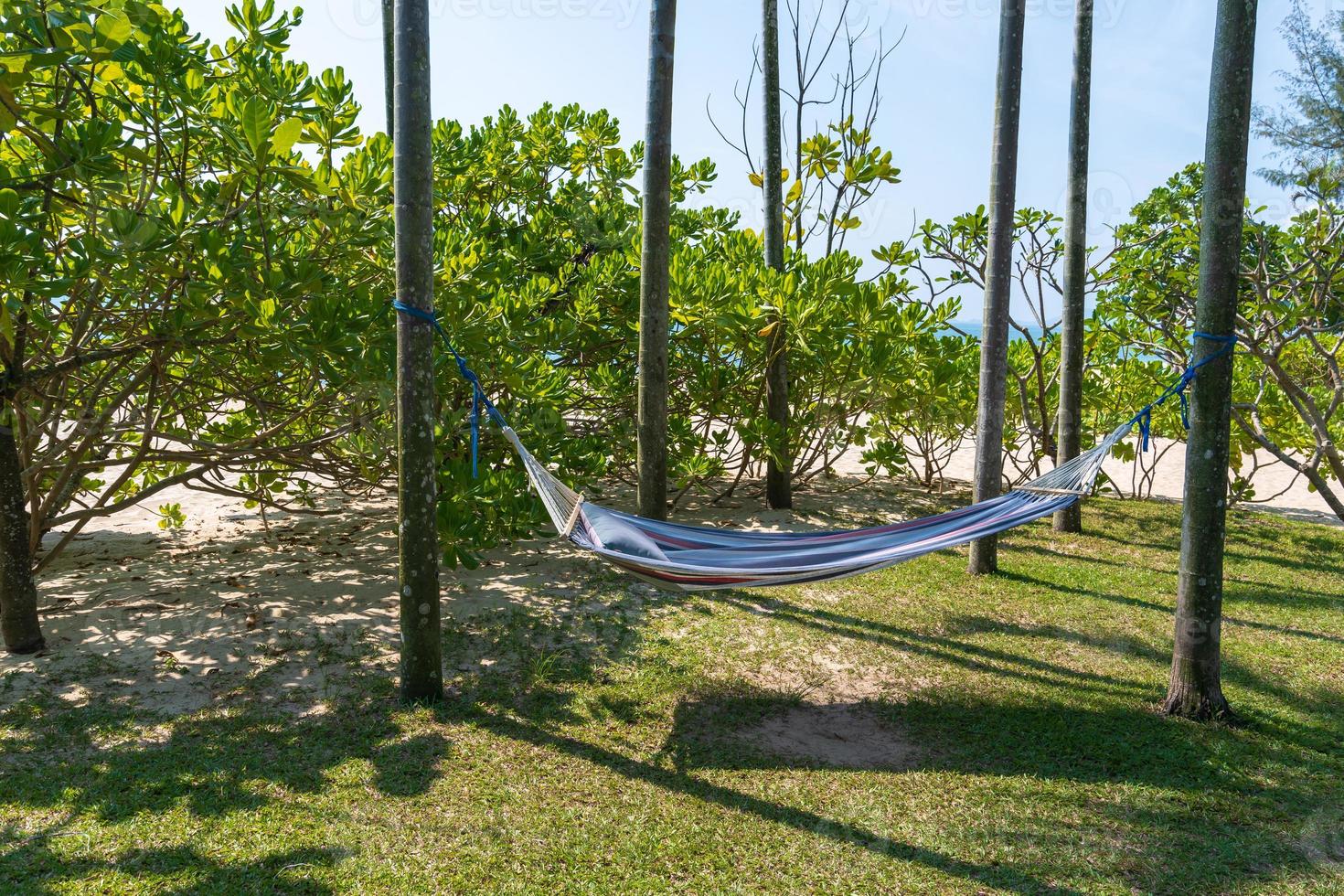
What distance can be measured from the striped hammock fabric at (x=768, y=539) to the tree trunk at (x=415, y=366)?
1.20ft

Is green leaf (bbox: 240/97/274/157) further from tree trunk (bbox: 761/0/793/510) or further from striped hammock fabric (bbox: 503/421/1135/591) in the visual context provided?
tree trunk (bbox: 761/0/793/510)

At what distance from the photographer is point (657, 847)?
2.18 metres

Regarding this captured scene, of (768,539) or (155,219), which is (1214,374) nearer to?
(768,539)

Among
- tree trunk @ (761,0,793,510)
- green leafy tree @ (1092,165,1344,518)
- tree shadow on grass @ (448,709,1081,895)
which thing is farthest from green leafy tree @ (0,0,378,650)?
green leafy tree @ (1092,165,1344,518)

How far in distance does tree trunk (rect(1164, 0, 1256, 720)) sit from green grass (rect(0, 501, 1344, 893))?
231 mm

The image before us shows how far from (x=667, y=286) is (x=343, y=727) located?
222cm

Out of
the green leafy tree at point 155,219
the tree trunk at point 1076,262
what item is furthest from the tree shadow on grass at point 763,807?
the tree trunk at point 1076,262

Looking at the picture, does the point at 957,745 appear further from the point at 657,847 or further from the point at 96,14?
the point at 96,14

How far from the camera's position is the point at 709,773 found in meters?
2.55

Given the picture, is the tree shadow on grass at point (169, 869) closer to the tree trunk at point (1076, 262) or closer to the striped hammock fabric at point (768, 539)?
the striped hammock fabric at point (768, 539)

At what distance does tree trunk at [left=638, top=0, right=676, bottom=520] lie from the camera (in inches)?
151

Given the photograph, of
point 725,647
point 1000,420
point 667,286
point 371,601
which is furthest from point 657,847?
point 1000,420

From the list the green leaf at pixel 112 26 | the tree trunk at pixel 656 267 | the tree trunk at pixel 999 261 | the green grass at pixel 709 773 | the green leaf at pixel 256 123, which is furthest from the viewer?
the tree trunk at pixel 999 261

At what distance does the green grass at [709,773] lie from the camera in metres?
2.08
